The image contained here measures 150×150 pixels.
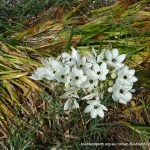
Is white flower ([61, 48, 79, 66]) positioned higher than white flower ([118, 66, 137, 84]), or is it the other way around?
white flower ([61, 48, 79, 66])

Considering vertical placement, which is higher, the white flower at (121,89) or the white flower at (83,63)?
the white flower at (83,63)

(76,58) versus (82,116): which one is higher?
(76,58)

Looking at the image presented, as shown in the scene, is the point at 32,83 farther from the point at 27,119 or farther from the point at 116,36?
the point at 116,36

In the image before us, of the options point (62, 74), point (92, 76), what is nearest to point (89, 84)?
point (92, 76)

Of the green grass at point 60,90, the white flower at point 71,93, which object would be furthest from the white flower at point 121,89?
the green grass at point 60,90

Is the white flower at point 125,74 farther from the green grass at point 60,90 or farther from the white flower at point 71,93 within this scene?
the green grass at point 60,90

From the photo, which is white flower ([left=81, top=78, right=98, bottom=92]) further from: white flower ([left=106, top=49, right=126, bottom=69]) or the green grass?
the green grass

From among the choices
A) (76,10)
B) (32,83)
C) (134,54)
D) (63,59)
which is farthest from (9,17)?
(63,59)

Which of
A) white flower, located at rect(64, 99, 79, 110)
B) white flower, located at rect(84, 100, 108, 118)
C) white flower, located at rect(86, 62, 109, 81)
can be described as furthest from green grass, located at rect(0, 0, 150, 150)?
white flower, located at rect(86, 62, 109, 81)
